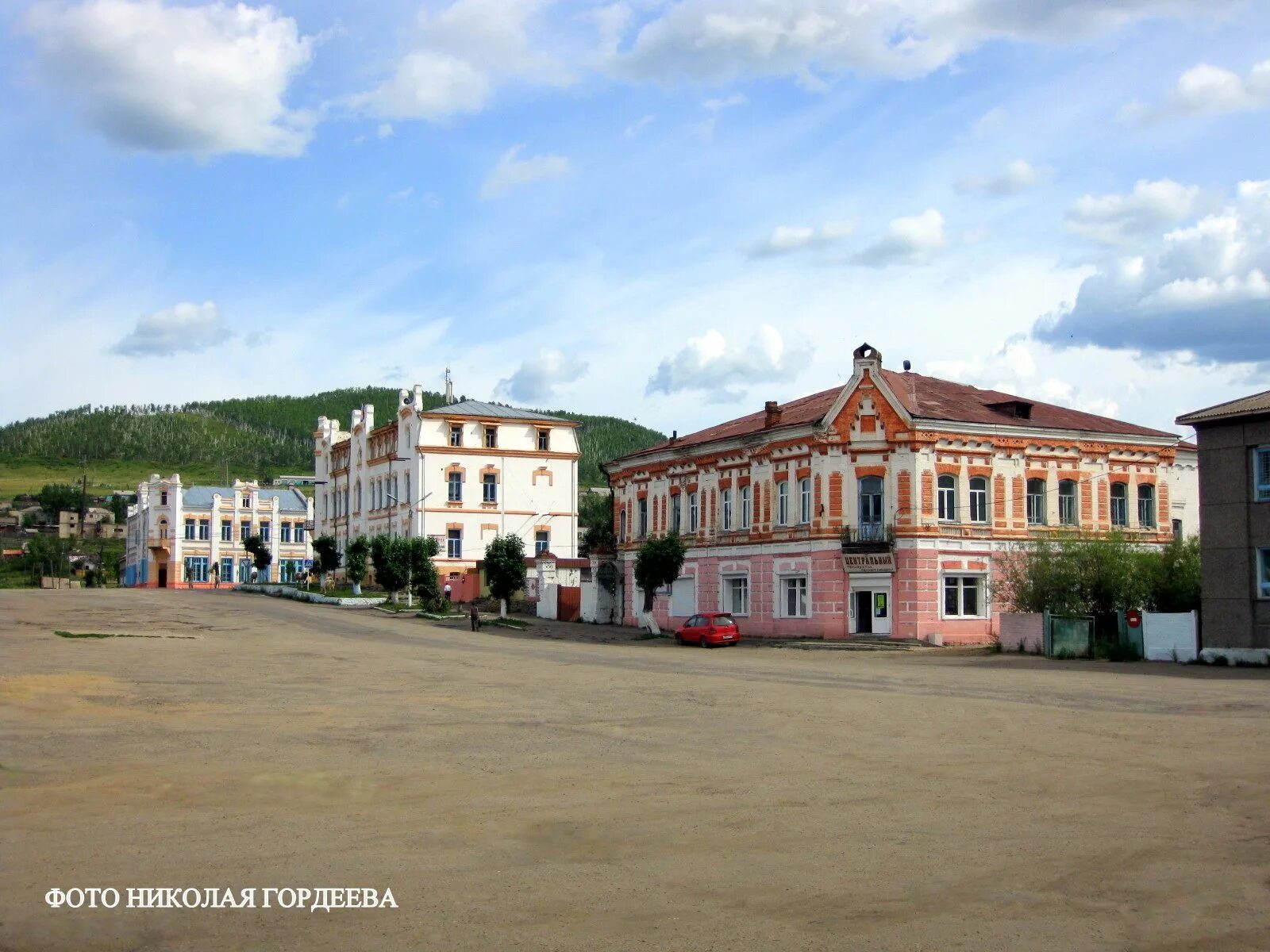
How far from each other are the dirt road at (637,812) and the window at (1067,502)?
2462cm

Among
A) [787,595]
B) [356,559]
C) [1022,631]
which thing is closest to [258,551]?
[356,559]

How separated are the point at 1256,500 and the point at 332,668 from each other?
2556cm

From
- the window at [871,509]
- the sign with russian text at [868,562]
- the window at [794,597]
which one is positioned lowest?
the window at [794,597]

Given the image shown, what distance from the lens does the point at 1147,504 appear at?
52.8 metres

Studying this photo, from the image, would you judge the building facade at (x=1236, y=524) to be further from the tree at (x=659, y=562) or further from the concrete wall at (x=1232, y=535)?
the tree at (x=659, y=562)

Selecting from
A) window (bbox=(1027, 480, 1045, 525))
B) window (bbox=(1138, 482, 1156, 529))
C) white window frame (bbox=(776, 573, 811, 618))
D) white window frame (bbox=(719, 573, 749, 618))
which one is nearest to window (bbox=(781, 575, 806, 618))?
white window frame (bbox=(776, 573, 811, 618))

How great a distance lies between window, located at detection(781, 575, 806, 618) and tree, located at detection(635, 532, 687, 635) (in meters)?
5.43

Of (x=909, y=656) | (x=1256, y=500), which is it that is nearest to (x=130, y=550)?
(x=909, y=656)

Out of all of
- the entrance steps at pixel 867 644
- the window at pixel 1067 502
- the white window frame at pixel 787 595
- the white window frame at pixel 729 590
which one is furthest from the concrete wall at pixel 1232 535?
the white window frame at pixel 729 590

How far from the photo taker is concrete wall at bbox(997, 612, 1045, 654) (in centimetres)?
4122

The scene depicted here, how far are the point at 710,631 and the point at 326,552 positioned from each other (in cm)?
3893

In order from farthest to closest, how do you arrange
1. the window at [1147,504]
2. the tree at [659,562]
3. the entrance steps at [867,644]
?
the tree at [659,562] → the window at [1147,504] → the entrance steps at [867,644]

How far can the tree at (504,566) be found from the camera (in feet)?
203

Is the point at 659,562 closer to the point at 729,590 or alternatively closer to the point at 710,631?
the point at 729,590
